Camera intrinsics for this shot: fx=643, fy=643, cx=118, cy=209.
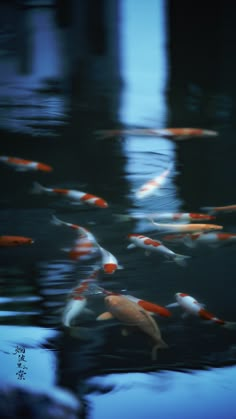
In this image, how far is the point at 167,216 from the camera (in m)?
3.74

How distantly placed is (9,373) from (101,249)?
103 cm

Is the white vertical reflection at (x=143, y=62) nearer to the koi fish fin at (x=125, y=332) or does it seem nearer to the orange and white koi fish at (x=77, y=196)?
the orange and white koi fish at (x=77, y=196)

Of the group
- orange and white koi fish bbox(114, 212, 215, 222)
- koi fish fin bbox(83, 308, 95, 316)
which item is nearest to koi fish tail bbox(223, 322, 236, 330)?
koi fish fin bbox(83, 308, 95, 316)

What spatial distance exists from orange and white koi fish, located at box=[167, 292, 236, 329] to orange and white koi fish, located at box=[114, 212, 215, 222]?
749 mm

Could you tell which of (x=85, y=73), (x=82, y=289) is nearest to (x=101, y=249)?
(x=82, y=289)

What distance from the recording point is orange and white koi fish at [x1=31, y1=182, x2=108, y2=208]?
154 inches

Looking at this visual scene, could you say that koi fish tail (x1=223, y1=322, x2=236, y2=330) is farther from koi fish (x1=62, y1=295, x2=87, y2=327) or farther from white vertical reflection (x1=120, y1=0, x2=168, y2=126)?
white vertical reflection (x1=120, y1=0, x2=168, y2=126)

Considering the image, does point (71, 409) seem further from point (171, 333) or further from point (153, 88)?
point (153, 88)

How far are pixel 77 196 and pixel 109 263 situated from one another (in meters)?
0.76

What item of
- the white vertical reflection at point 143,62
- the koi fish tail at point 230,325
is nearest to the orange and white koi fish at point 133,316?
the koi fish tail at point 230,325

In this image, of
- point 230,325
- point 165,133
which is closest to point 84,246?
point 230,325

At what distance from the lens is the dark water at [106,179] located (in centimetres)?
279

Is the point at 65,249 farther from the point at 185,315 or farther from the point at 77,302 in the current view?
the point at 185,315

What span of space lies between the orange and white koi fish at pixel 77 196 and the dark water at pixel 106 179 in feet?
0.17
